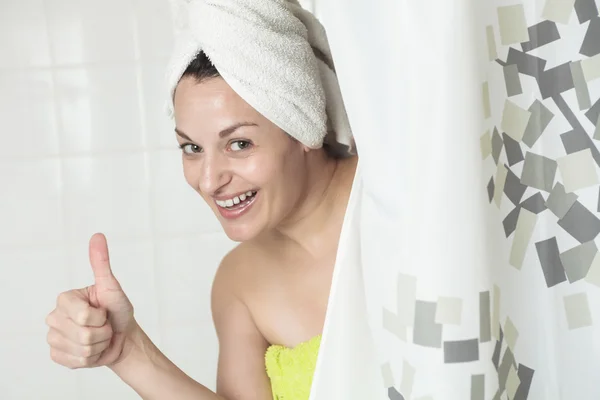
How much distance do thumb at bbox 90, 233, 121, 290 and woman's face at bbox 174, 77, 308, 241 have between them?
17 centimetres

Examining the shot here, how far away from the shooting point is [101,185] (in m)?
1.52

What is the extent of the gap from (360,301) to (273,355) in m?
0.58

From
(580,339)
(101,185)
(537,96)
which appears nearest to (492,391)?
(580,339)

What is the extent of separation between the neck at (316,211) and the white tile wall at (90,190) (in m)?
0.50

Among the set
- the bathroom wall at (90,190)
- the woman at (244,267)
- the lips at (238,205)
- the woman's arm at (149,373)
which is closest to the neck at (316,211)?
the woman at (244,267)

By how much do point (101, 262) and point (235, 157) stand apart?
0.22 metres

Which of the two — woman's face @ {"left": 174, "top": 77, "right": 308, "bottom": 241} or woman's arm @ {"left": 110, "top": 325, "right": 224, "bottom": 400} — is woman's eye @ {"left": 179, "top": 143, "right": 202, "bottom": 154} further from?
woman's arm @ {"left": 110, "top": 325, "right": 224, "bottom": 400}

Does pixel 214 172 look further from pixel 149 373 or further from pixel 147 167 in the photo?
pixel 147 167

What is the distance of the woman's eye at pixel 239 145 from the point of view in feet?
3.00

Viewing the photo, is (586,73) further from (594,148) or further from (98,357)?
(98,357)

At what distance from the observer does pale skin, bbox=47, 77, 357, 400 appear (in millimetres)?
806

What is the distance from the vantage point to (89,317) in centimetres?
78

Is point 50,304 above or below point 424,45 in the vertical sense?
below

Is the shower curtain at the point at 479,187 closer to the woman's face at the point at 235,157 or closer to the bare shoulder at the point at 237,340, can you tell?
the woman's face at the point at 235,157
